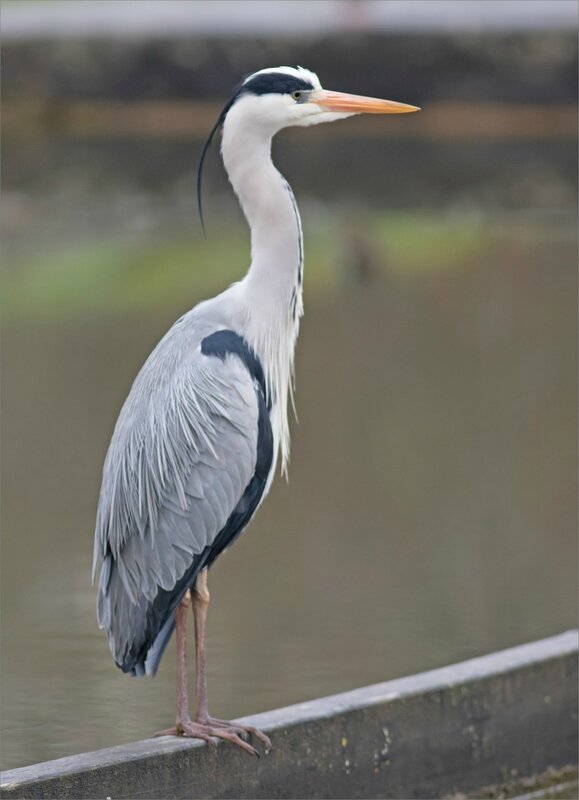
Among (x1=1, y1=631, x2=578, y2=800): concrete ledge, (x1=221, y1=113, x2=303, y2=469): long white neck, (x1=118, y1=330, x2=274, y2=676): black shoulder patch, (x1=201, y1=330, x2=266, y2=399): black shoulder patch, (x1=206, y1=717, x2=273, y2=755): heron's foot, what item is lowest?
(x1=1, y1=631, x2=578, y2=800): concrete ledge

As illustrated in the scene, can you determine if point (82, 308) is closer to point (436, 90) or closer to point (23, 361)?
point (23, 361)

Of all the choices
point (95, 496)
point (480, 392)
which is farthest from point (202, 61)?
point (95, 496)

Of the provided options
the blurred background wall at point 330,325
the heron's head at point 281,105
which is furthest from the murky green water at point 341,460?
the heron's head at point 281,105

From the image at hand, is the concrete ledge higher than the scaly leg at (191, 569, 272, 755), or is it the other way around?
the scaly leg at (191, 569, 272, 755)

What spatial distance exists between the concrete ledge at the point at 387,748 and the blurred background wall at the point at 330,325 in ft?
2.67

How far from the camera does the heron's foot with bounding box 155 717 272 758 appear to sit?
3.89 metres

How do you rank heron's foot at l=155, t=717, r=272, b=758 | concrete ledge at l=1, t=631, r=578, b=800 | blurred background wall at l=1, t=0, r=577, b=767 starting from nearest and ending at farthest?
concrete ledge at l=1, t=631, r=578, b=800 → heron's foot at l=155, t=717, r=272, b=758 → blurred background wall at l=1, t=0, r=577, b=767

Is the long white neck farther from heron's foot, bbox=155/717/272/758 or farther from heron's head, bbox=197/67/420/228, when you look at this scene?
heron's foot, bbox=155/717/272/758

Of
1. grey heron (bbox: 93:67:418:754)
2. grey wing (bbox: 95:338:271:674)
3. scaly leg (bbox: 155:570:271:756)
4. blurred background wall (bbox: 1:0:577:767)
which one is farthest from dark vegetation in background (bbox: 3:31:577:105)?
scaly leg (bbox: 155:570:271:756)

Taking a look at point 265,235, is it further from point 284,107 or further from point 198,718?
point 198,718

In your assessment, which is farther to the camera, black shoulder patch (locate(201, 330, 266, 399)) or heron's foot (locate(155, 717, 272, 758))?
black shoulder patch (locate(201, 330, 266, 399))

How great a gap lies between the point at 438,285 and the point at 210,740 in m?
8.37

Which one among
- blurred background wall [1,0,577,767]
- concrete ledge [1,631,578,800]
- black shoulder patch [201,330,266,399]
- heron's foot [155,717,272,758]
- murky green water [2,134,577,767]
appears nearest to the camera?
concrete ledge [1,631,578,800]

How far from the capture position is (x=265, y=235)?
4.12 m
